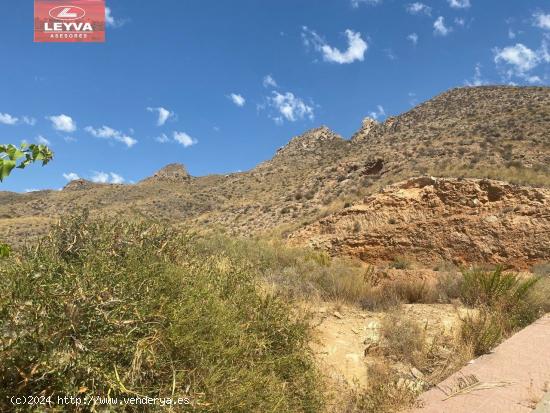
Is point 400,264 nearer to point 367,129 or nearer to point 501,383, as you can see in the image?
point 501,383

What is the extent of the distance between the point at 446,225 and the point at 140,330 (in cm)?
1462

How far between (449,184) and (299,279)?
11.1 m

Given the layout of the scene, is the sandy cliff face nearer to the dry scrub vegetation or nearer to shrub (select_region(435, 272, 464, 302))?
shrub (select_region(435, 272, 464, 302))

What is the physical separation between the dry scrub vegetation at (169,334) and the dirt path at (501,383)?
24 cm

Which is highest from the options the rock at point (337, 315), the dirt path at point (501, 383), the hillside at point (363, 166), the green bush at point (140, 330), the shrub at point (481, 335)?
the hillside at point (363, 166)

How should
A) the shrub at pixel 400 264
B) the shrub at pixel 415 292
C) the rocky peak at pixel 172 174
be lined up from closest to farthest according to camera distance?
the shrub at pixel 415 292 < the shrub at pixel 400 264 < the rocky peak at pixel 172 174

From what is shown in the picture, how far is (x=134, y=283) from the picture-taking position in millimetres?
3236

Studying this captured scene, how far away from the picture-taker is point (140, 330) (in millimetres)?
2697

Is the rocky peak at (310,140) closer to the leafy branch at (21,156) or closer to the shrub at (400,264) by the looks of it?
the shrub at (400,264)

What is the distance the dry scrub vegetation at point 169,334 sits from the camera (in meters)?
2.35

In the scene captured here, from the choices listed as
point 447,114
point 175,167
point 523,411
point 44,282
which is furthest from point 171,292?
point 175,167

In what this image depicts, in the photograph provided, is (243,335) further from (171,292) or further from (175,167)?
(175,167)

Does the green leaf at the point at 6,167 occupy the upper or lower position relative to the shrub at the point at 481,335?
upper

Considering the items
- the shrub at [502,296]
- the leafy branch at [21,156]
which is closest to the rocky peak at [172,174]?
the shrub at [502,296]
